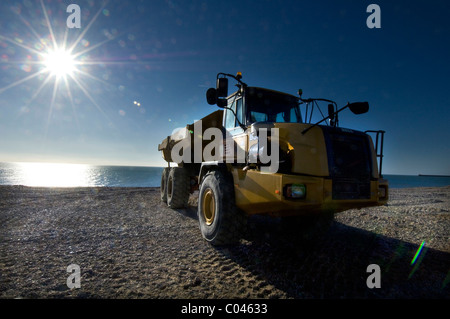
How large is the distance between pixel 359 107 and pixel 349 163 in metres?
0.78

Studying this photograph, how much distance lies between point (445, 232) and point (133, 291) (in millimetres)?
5433

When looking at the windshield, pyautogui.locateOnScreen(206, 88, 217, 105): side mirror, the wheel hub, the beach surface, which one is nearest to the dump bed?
the windshield

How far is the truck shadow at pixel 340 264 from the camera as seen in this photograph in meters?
2.30

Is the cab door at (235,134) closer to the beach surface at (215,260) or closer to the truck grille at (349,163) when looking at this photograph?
the truck grille at (349,163)

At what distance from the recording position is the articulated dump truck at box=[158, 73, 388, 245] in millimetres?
2775

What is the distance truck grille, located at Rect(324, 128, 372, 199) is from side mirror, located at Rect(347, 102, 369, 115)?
43 centimetres

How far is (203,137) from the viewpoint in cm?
553

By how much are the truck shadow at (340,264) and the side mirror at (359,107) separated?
1.88 meters

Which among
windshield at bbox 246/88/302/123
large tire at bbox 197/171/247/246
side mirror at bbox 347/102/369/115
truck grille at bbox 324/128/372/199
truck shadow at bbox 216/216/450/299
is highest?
windshield at bbox 246/88/302/123

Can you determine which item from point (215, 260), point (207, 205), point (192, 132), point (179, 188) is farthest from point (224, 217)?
point (179, 188)

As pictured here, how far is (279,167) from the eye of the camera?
2.99m

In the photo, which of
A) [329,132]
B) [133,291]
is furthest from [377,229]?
[133,291]

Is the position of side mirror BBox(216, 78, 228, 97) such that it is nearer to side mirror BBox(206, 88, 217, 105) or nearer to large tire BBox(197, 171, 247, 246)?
side mirror BBox(206, 88, 217, 105)
